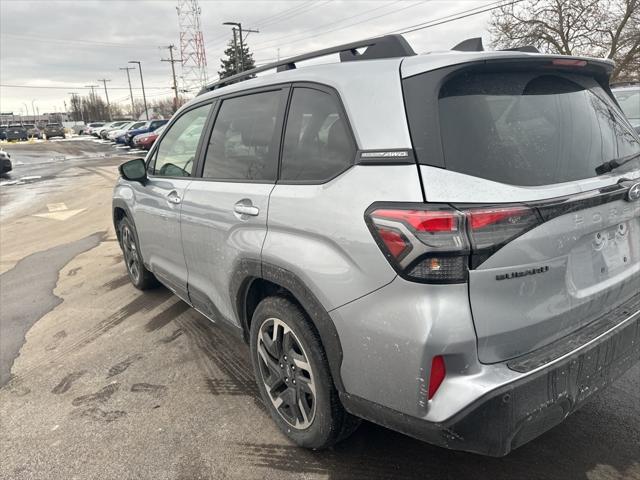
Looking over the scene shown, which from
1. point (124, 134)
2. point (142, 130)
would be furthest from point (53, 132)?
point (142, 130)

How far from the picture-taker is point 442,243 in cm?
175

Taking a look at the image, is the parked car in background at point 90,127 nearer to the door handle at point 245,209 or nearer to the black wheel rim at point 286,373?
the door handle at point 245,209

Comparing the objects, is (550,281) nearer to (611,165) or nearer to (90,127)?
(611,165)

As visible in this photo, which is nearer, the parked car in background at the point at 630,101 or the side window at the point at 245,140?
the side window at the point at 245,140

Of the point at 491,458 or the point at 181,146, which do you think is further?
the point at 181,146

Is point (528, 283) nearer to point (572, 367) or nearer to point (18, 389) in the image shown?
point (572, 367)

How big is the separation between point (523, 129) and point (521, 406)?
108 centimetres

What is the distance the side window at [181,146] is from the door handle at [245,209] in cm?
90

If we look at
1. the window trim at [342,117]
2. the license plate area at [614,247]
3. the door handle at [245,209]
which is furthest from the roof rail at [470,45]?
the door handle at [245,209]

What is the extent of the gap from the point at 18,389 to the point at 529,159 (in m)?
3.54

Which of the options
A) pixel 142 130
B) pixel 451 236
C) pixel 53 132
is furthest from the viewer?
pixel 53 132

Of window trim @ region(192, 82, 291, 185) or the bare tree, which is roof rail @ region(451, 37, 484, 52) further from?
the bare tree

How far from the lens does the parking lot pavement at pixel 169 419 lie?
2475 millimetres

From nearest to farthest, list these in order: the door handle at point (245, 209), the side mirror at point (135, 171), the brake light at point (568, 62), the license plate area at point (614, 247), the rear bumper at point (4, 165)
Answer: the license plate area at point (614, 247), the brake light at point (568, 62), the door handle at point (245, 209), the side mirror at point (135, 171), the rear bumper at point (4, 165)
